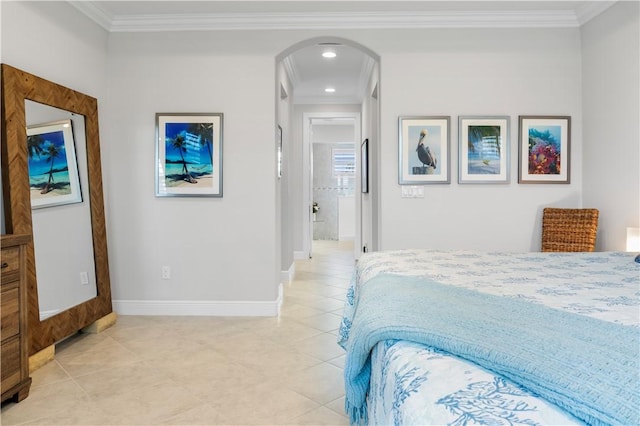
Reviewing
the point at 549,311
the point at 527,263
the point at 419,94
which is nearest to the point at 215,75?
the point at 419,94

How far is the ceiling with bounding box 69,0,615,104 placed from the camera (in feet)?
11.6

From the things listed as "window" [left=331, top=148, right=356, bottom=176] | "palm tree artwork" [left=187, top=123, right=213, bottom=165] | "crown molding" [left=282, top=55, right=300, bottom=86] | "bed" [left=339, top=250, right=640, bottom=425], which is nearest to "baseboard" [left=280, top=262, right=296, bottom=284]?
"palm tree artwork" [left=187, top=123, right=213, bottom=165]

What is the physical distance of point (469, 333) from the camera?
103cm

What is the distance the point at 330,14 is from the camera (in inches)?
148

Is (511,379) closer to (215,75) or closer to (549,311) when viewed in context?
(549,311)

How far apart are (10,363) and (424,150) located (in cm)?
325

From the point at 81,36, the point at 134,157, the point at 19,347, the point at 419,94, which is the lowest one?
the point at 19,347

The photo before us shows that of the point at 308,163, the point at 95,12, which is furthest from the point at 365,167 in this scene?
the point at 95,12

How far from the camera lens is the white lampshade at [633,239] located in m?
2.97

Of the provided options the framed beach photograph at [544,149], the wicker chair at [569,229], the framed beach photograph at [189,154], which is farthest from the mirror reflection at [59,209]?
the wicker chair at [569,229]

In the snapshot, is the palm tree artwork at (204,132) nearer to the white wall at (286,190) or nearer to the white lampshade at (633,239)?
the white wall at (286,190)

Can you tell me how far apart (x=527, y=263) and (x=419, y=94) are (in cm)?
209

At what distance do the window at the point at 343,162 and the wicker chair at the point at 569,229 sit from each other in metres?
6.90

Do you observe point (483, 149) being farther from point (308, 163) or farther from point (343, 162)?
point (343, 162)
